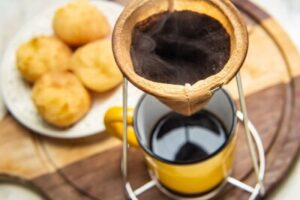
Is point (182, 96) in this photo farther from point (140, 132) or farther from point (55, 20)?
point (55, 20)

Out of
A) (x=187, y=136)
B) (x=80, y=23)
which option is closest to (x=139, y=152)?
(x=187, y=136)

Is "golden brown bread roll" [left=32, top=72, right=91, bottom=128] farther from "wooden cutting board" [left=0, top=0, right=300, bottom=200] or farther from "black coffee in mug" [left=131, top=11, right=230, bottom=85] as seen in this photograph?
"black coffee in mug" [left=131, top=11, right=230, bottom=85]

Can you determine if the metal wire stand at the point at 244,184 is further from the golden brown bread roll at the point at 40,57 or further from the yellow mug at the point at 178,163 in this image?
the golden brown bread roll at the point at 40,57

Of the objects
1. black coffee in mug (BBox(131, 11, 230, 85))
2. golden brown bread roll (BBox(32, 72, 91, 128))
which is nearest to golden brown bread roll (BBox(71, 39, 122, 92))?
golden brown bread roll (BBox(32, 72, 91, 128))

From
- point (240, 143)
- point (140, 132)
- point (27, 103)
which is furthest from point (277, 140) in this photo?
point (27, 103)

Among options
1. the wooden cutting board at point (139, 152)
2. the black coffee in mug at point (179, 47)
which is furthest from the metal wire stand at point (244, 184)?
the black coffee in mug at point (179, 47)

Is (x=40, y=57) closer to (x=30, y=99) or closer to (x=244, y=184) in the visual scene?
(x=30, y=99)
